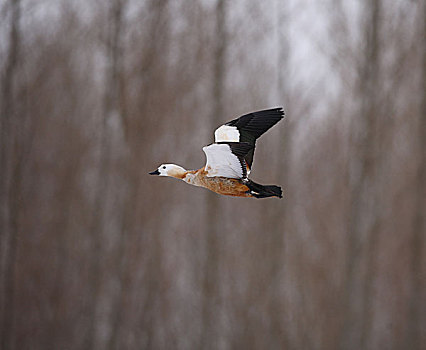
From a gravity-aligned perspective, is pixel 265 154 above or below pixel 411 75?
below

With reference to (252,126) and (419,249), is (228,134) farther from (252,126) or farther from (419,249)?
(419,249)

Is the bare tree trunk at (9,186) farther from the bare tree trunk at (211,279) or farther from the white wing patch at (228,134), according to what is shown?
the white wing patch at (228,134)

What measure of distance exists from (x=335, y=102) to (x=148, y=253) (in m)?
0.56

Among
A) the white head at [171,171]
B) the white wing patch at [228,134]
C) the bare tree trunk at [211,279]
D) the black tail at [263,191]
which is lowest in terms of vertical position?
the bare tree trunk at [211,279]

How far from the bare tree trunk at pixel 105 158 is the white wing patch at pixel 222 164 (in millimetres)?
997

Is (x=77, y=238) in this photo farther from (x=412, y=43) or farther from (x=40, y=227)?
(x=412, y=43)

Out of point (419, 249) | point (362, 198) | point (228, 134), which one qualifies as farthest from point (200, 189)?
point (228, 134)

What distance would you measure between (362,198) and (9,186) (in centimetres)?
82

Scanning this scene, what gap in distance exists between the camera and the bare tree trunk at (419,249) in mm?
1297

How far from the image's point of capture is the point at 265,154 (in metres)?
1.29

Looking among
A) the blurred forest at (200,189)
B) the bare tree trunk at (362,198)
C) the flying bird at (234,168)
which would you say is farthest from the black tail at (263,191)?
the bare tree trunk at (362,198)

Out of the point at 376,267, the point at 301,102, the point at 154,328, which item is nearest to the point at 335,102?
the point at 301,102

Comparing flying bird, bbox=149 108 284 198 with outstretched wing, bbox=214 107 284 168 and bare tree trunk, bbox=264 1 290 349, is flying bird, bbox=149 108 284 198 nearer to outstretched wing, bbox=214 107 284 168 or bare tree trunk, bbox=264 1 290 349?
outstretched wing, bbox=214 107 284 168

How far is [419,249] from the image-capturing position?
1.29 metres
